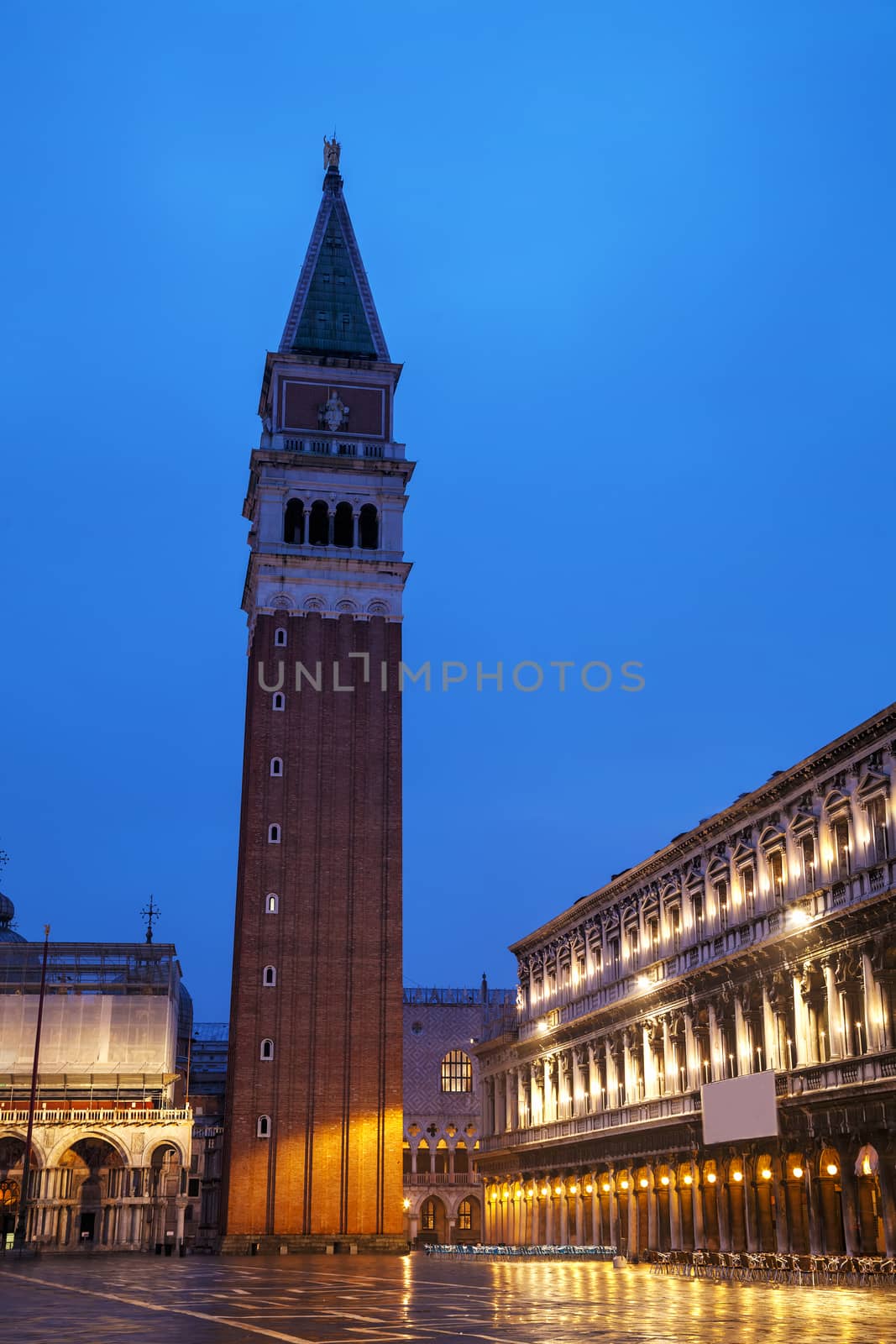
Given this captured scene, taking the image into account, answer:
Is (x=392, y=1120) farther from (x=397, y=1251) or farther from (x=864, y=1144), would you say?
(x=864, y=1144)

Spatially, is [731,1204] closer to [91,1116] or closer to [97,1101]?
[91,1116]

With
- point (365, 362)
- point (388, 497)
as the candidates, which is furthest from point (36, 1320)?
point (365, 362)

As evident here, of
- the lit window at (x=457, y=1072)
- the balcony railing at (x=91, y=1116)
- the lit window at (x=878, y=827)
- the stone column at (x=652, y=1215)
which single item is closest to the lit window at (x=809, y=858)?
the lit window at (x=878, y=827)

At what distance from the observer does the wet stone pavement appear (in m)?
20.0

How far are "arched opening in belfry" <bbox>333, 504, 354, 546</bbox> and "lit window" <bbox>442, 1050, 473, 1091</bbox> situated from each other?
41.7 meters

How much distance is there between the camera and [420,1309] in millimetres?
26469

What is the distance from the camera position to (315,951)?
68000mm

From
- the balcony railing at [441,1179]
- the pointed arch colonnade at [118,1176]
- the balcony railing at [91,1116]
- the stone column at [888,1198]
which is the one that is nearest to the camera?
the stone column at [888,1198]

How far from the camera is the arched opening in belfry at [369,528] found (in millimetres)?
75125

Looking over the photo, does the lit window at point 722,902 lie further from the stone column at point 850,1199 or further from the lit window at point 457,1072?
the lit window at point 457,1072

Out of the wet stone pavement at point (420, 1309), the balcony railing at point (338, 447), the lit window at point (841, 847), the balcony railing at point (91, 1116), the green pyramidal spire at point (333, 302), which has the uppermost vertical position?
the green pyramidal spire at point (333, 302)

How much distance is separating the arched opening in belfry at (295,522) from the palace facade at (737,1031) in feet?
78.7

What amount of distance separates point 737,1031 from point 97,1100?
140 ft

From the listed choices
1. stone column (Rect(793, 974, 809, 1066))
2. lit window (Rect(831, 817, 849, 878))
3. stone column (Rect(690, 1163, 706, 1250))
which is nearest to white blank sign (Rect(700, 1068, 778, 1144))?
stone column (Rect(793, 974, 809, 1066))
